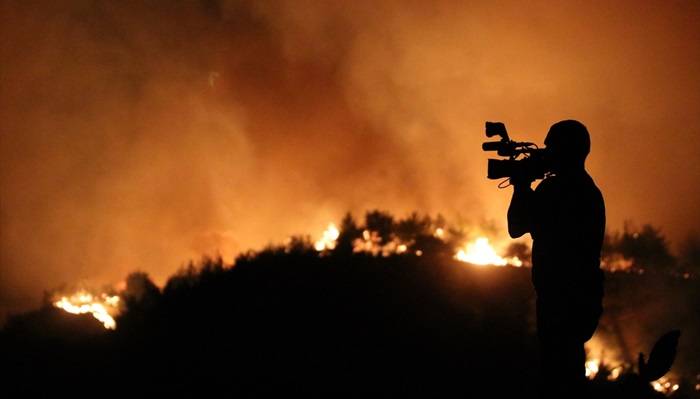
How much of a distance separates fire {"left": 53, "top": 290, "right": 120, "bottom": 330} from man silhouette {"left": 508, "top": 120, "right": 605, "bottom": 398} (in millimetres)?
23243

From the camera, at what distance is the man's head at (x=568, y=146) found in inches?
180

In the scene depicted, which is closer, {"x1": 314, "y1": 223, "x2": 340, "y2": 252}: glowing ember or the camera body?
the camera body

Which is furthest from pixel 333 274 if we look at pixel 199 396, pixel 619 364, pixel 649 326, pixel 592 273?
pixel 592 273

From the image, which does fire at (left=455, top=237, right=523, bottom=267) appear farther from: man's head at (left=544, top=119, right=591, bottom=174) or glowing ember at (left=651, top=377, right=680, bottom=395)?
man's head at (left=544, top=119, right=591, bottom=174)

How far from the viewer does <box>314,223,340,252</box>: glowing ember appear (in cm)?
2698

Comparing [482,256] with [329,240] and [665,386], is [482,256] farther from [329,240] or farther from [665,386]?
[665,386]

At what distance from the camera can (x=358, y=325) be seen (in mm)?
19266

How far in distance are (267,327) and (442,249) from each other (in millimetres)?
11292

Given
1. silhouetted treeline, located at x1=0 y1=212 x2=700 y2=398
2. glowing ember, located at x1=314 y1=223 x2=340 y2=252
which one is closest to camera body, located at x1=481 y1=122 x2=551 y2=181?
silhouetted treeline, located at x1=0 y1=212 x2=700 y2=398

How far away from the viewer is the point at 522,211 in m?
4.57

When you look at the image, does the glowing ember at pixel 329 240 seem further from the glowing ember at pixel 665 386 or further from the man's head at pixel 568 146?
the man's head at pixel 568 146

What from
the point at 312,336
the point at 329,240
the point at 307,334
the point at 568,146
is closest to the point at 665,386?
the point at 312,336

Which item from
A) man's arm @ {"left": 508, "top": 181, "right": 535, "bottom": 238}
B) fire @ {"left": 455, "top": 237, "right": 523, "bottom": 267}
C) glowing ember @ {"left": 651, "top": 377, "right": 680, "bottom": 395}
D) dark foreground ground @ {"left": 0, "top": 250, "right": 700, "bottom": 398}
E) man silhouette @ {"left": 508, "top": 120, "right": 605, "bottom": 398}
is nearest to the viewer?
man silhouette @ {"left": 508, "top": 120, "right": 605, "bottom": 398}

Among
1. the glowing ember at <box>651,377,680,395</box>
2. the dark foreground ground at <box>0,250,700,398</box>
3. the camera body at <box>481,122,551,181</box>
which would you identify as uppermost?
the dark foreground ground at <box>0,250,700,398</box>
